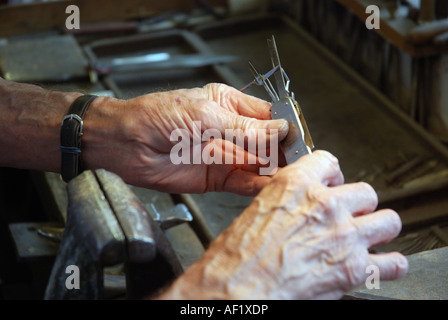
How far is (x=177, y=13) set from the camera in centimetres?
368

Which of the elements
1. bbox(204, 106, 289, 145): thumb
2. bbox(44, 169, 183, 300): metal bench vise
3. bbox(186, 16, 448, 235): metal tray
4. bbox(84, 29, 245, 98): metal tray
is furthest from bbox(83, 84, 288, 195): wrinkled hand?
bbox(84, 29, 245, 98): metal tray

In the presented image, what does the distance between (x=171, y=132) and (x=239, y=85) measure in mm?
1301

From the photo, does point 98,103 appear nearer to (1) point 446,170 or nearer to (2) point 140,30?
(1) point 446,170

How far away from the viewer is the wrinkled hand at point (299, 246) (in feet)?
3.72

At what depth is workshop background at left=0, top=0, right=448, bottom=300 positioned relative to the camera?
1913 millimetres

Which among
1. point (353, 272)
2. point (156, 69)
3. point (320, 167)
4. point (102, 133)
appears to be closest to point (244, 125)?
point (320, 167)

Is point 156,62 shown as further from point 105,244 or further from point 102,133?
point 105,244

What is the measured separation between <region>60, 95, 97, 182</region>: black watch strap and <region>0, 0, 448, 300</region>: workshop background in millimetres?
310

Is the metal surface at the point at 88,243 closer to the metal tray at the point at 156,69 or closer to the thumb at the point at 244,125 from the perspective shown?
the thumb at the point at 244,125

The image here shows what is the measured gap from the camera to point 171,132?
5.23 feet

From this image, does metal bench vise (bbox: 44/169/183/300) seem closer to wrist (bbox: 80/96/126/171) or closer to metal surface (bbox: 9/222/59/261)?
wrist (bbox: 80/96/126/171)

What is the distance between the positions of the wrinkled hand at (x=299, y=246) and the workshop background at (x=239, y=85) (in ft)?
0.42

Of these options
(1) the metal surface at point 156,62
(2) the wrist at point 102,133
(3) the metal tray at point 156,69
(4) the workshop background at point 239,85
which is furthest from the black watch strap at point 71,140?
(1) the metal surface at point 156,62

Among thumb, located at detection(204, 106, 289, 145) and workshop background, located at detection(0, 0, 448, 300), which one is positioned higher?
thumb, located at detection(204, 106, 289, 145)
